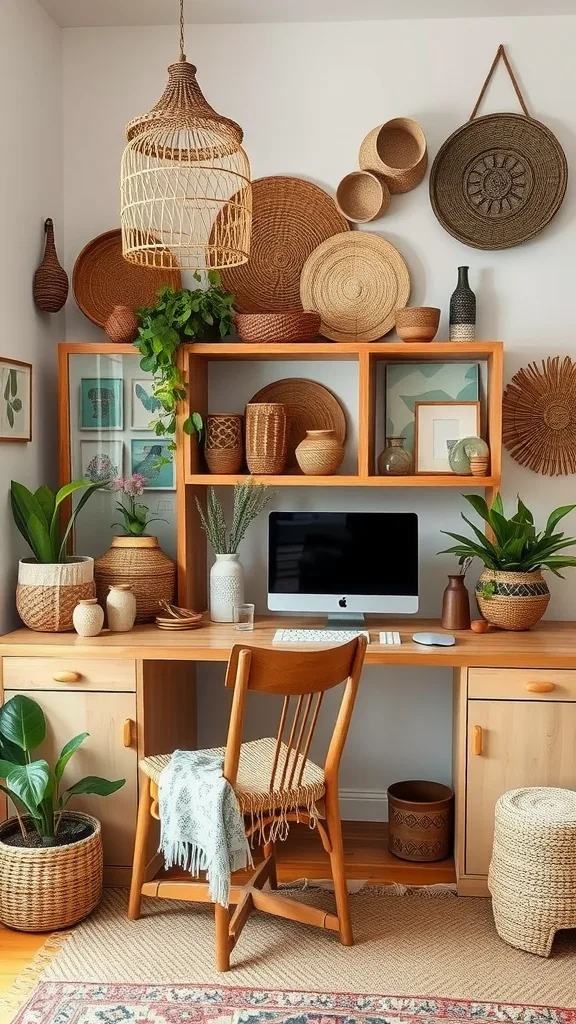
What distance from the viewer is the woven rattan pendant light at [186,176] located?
91.3 inches

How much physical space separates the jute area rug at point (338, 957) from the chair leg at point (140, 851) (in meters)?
0.05

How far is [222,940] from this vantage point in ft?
8.12

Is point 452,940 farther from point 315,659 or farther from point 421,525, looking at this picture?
point 421,525

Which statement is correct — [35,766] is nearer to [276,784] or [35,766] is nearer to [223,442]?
[276,784]

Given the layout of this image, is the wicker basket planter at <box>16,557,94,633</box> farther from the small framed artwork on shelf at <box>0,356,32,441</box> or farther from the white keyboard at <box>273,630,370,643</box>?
the white keyboard at <box>273,630,370,643</box>

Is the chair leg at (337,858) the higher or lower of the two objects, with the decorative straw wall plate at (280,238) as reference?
lower

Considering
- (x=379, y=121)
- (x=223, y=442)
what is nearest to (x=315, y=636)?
(x=223, y=442)

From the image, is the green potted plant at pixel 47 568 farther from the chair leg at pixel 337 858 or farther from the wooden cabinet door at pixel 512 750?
the wooden cabinet door at pixel 512 750

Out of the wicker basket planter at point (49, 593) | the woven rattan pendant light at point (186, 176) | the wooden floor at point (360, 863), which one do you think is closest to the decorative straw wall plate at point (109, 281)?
the woven rattan pendant light at point (186, 176)

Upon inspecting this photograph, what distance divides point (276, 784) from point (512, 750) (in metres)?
0.78

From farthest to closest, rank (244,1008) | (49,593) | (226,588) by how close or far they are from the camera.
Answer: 1. (226,588)
2. (49,593)
3. (244,1008)

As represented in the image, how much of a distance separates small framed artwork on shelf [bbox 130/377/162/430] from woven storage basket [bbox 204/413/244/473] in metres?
0.20

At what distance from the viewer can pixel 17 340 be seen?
3146 millimetres

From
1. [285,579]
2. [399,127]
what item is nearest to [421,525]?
[285,579]
